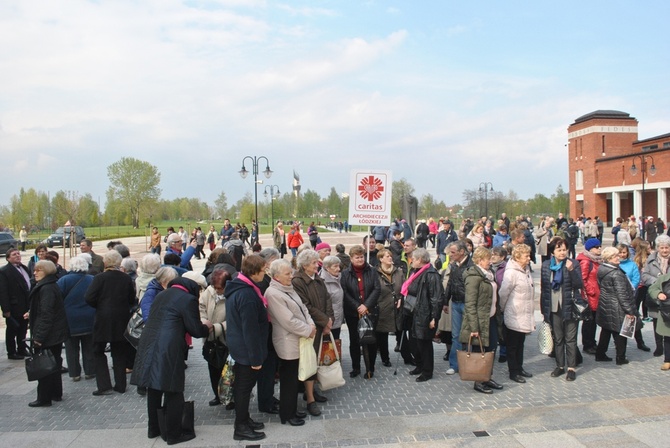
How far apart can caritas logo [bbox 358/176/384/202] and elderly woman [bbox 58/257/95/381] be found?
4.36m

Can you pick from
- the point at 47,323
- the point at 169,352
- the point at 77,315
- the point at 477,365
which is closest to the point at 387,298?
the point at 477,365

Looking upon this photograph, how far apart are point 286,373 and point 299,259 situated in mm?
1328

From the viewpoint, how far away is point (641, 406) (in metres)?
5.75

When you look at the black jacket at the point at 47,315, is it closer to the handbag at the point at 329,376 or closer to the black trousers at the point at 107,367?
the black trousers at the point at 107,367

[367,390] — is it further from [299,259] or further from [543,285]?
[543,285]

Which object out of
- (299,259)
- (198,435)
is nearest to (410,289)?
(299,259)

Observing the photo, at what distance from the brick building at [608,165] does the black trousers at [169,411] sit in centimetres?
5658

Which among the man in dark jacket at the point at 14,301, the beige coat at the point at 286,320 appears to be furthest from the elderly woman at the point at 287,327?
the man in dark jacket at the point at 14,301

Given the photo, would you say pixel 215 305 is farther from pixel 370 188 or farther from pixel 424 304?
pixel 370 188

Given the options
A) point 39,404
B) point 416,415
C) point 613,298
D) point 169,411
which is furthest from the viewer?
point 613,298

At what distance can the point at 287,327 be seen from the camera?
17.4 ft

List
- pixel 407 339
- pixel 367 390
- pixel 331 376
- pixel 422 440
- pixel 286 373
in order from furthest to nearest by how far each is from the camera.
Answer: pixel 407 339
pixel 367 390
pixel 331 376
pixel 286 373
pixel 422 440

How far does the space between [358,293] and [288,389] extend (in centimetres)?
181

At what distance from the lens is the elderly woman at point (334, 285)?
654 centimetres
